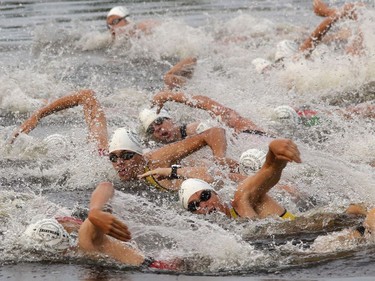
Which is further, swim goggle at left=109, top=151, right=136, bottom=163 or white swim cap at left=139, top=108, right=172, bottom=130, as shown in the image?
white swim cap at left=139, top=108, right=172, bottom=130

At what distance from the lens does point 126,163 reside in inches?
436

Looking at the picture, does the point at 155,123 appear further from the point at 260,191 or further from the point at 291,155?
the point at 291,155

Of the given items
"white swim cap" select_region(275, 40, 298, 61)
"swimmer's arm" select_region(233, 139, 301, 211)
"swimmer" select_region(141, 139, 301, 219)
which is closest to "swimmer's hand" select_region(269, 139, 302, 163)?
"swimmer's arm" select_region(233, 139, 301, 211)

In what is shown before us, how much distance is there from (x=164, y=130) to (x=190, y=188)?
323cm

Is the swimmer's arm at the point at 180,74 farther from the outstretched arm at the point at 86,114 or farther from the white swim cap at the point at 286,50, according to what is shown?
the white swim cap at the point at 286,50

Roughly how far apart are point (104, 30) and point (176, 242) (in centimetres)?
1312

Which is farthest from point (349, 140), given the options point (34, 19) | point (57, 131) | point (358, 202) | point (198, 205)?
point (34, 19)

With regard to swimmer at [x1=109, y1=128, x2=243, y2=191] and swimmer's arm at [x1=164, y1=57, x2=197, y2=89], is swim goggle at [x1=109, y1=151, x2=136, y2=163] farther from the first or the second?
swimmer's arm at [x1=164, y1=57, x2=197, y2=89]

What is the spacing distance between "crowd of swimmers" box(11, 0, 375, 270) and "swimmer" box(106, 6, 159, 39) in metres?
4.97

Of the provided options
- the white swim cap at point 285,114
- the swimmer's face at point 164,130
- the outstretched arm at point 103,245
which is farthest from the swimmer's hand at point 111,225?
the white swim cap at point 285,114

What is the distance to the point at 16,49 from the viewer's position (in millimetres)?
19844

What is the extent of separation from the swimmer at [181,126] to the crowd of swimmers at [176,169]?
1 cm

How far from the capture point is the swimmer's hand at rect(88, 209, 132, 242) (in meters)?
7.18

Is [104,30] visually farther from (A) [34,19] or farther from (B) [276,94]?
(B) [276,94]
